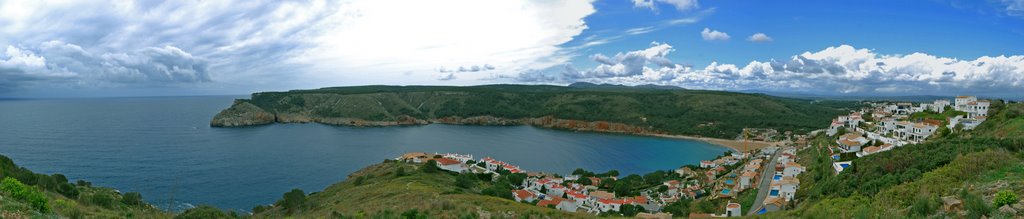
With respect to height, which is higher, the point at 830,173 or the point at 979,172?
the point at 979,172

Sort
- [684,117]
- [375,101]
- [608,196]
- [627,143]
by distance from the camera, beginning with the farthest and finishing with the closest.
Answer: [375,101] → [684,117] → [627,143] → [608,196]

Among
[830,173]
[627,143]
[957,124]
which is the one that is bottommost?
[627,143]

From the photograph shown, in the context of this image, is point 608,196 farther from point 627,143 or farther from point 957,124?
point 627,143

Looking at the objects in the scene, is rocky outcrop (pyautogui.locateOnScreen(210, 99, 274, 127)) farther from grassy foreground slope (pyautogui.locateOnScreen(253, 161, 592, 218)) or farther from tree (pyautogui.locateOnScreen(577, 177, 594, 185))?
tree (pyautogui.locateOnScreen(577, 177, 594, 185))

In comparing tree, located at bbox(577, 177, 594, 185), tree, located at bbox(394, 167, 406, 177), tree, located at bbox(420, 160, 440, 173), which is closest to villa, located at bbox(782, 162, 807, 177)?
tree, located at bbox(577, 177, 594, 185)

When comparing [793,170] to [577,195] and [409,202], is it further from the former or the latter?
[409,202]

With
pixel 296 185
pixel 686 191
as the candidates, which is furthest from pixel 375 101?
pixel 686 191

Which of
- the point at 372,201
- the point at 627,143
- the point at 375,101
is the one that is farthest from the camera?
the point at 375,101

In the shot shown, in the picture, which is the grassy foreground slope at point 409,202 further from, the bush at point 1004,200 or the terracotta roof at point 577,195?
the bush at point 1004,200
